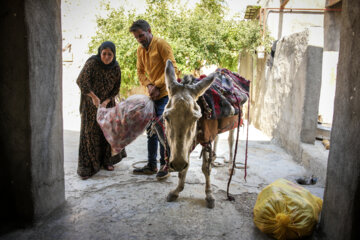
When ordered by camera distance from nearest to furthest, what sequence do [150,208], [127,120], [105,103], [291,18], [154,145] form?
[150,208], [127,120], [105,103], [154,145], [291,18]

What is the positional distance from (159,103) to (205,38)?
294 inches

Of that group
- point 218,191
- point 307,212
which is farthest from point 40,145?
point 307,212

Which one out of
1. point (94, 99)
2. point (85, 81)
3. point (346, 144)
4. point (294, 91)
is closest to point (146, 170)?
point (94, 99)

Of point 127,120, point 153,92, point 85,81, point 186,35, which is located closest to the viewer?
point 127,120

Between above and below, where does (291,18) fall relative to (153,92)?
above

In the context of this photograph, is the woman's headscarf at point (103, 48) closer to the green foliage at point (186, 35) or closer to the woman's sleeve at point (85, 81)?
the woman's sleeve at point (85, 81)

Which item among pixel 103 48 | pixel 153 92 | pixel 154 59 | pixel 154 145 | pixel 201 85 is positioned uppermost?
pixel 103 48

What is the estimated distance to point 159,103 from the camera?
3.71 m

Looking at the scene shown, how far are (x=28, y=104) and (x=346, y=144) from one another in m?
2.73

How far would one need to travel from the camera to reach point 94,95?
3658 mm

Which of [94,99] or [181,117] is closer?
[181,117]

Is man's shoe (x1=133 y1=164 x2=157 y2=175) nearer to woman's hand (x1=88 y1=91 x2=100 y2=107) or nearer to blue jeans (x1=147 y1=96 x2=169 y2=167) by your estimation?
blue jeans (x1=147 y1=96 x2=169 y2=167)

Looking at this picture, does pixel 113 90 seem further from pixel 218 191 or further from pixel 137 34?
pixel 218 191

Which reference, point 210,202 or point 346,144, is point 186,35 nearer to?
point 210,202
